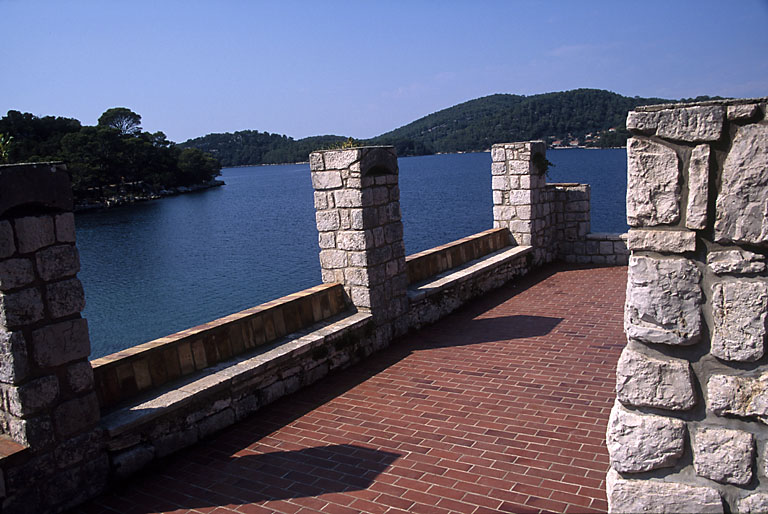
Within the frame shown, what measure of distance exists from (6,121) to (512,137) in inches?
2805

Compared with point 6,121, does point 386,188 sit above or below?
below

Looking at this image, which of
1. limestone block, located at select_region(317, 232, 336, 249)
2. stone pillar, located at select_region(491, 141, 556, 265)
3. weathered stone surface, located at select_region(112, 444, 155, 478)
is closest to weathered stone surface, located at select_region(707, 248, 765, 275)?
weathered stone surface, located at select_region(112, 444, 155, 478)

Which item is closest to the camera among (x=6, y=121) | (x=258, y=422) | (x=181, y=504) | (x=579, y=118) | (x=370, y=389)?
(x=181, y=504)

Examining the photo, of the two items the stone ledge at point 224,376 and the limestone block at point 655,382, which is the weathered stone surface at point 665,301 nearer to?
the limestone block at point 655,382

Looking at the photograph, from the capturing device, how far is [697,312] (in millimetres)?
2234

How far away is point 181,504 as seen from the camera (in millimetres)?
4176

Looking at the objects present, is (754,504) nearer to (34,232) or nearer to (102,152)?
(34,232)

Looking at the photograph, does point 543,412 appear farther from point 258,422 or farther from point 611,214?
point 611,214

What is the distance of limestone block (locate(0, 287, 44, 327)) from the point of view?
3912mm

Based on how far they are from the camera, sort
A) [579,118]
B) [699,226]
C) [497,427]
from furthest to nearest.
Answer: [579,118], [497,427], [699,226]

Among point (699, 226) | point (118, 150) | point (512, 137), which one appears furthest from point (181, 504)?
point (512, 137)

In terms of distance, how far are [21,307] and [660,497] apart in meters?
3.93

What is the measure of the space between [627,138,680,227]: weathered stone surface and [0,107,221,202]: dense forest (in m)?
52.5

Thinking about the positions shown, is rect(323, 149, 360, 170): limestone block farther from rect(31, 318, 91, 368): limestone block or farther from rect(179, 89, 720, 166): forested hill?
rect(179, 89, 720, 166): forested hill
